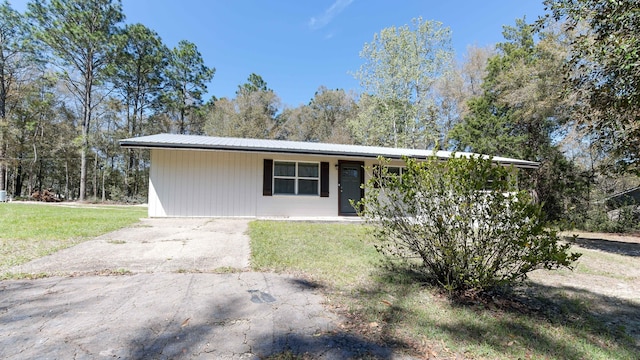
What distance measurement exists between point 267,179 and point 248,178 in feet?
1.95

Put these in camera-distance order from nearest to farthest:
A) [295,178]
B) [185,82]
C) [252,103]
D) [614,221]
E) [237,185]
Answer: [237,185] → [295,178] → [614,221] → [252,103] → [185,82]

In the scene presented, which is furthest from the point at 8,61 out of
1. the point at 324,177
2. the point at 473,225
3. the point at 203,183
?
the point at 473,225

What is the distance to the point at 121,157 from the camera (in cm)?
2269

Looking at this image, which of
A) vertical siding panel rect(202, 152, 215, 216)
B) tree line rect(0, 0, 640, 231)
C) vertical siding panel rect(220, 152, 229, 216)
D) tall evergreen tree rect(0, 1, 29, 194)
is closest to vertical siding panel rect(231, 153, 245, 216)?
vertical siding panel rect(220, 152, 229, 216)

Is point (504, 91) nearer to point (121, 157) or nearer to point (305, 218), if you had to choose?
point (305, 218)

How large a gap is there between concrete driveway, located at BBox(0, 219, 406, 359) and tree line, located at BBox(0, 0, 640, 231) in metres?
12.9

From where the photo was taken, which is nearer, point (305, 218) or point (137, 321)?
point (137, 321)

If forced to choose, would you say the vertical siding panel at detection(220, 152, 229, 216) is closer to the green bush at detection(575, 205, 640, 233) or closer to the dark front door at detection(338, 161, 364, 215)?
the dark front door at detection(338, 161, 364, 215)

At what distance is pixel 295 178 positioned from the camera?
371 inches

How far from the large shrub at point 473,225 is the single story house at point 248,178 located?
587 centimetres

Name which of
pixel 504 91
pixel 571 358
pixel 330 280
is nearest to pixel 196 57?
pixel 504 91

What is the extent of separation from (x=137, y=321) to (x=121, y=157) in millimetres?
25311

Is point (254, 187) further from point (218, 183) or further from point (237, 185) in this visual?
point (218, 183)

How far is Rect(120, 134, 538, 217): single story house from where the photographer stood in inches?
326
